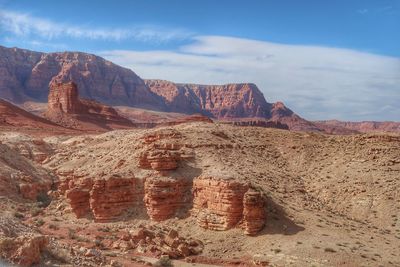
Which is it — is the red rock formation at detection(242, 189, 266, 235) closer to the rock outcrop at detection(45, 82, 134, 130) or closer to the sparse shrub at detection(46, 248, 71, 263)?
the sparse shrub at detection(46, 248, 71, 263)

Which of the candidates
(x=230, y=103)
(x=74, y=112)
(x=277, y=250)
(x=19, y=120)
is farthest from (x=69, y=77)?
(x=277, y=250)

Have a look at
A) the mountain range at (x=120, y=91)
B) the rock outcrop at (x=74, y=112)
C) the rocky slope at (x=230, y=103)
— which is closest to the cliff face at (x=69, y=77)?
the mountain range at (x=120, y=91)

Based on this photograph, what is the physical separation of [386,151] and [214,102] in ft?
546

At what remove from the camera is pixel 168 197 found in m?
27.8

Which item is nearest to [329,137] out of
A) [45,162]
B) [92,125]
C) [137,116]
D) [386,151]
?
[386,151]

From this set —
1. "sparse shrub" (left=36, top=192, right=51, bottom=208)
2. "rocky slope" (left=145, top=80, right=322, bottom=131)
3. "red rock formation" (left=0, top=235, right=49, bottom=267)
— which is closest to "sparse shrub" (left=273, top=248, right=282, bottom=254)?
"red rock formation" (left=0, top=235, right=49, bottom=267)

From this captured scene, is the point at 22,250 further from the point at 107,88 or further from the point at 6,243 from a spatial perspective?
the point at 107,88

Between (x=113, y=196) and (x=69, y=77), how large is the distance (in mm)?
131348

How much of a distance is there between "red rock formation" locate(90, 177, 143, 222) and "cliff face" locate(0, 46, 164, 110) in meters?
121

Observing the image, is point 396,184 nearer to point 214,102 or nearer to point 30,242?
point 30,242

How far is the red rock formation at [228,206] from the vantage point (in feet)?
80.6

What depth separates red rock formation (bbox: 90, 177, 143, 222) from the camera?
2878 centimetres

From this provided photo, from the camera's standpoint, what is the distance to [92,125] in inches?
3573

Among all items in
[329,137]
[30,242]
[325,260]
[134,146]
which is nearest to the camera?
[30,242]
